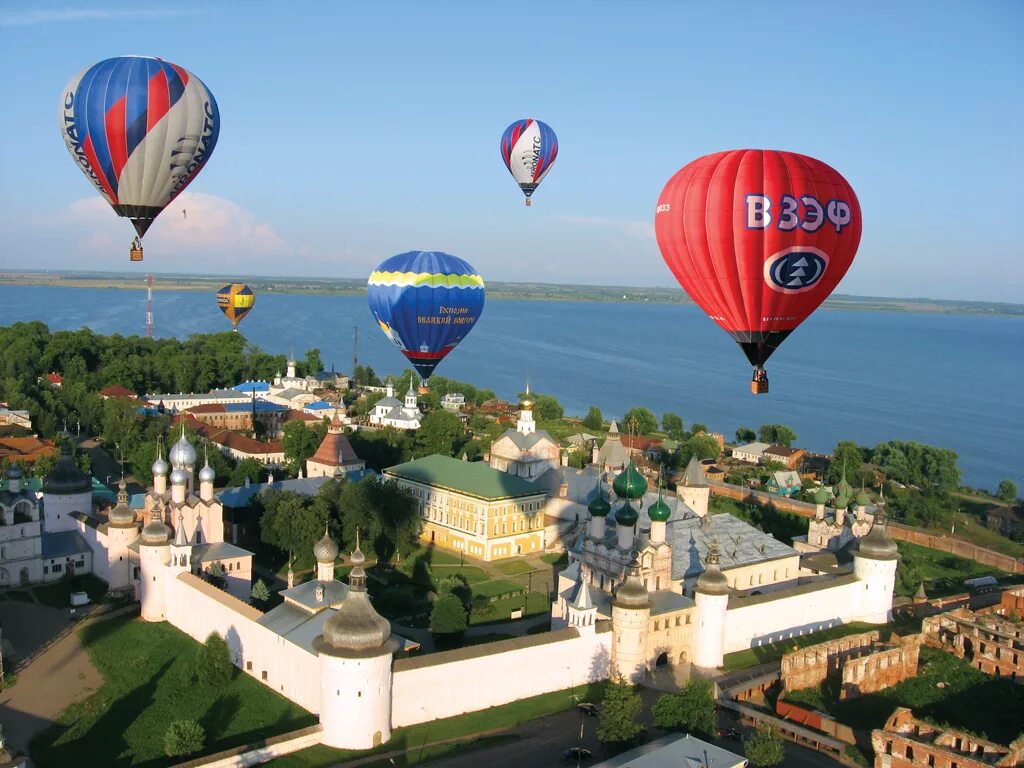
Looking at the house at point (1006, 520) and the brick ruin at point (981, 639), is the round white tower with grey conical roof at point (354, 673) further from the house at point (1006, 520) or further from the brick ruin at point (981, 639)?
the house at point (1006, 520)

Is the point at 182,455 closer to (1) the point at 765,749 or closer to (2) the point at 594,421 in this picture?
(1) the point at 765,749

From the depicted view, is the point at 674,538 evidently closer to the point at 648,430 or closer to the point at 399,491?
the point at 399,491

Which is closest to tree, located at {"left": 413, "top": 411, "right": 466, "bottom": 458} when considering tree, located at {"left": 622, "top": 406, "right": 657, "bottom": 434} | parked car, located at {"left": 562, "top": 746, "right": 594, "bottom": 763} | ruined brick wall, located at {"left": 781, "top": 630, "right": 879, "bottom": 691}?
tree, located at {"left": 622, "top": 406, "right": 657, "bottom": 434}

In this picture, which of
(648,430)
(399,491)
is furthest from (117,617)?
(648,430)

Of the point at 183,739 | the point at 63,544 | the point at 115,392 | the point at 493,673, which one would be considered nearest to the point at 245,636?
the point at 183,739

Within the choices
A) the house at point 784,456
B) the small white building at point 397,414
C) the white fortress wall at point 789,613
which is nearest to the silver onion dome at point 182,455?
the white fortress wall at point 789,613
